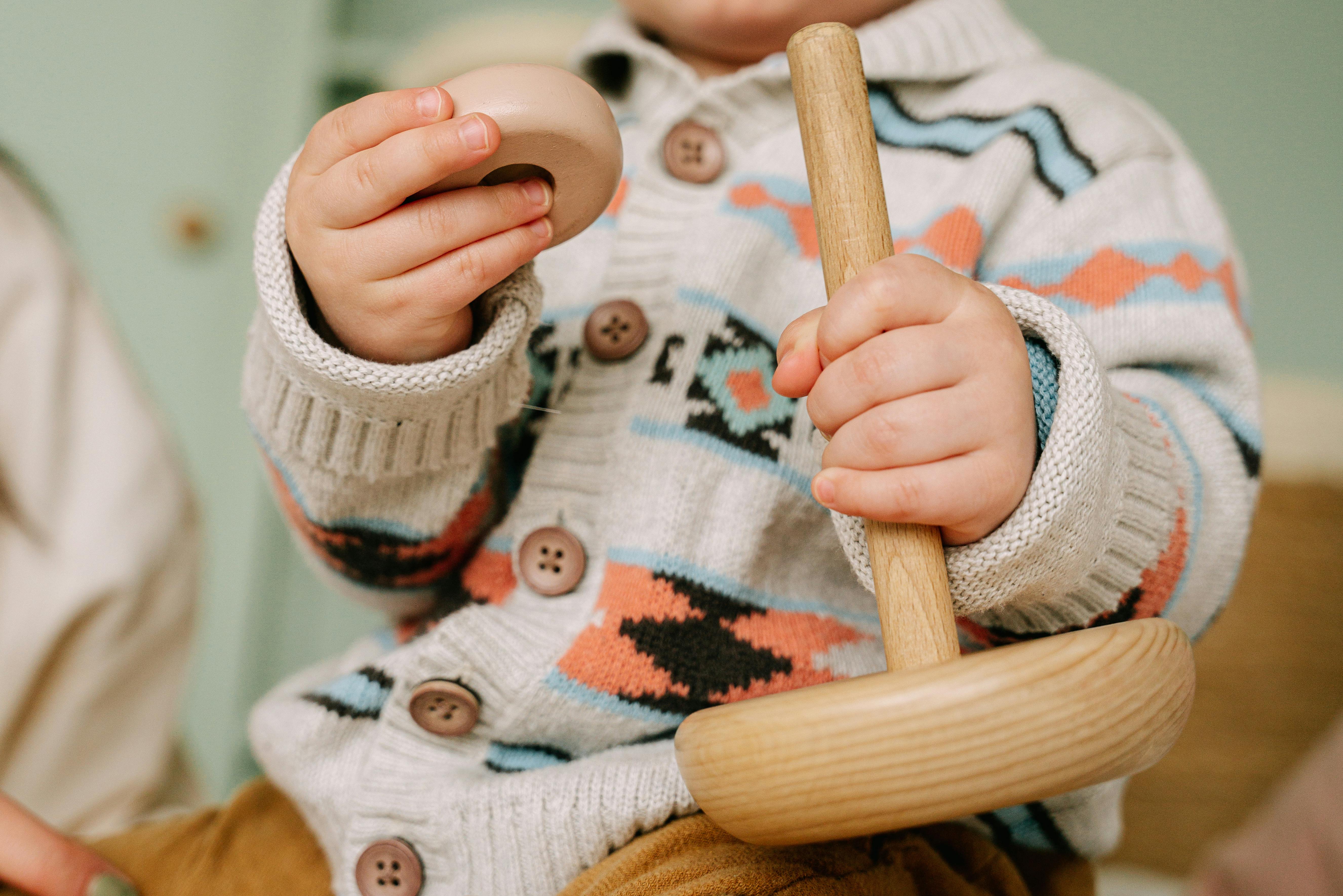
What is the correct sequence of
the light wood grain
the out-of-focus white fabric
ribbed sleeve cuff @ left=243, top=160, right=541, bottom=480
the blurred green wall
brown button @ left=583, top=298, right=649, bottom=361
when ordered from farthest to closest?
the blurred green wall < the out-of-focus white fabric < brown button @ left=583, top=298, right=649, bottom=361 < ribbed sleeve cuff @ left=243, top=160, right=541, bottom=480 < the light wood grain

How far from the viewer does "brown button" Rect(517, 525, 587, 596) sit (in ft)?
1.32

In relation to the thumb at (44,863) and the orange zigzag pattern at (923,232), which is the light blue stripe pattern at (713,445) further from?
the thumb at (44,863)

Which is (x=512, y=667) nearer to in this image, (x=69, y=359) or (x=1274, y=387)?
(x=69, y=359)

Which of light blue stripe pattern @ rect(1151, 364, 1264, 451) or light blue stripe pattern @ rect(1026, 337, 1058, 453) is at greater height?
light blue stripe pattern @ rect(1026, 337, 1058, 453)

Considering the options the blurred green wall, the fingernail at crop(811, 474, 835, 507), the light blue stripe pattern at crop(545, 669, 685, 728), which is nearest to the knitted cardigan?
the light blue stripe pattern at crop(545, 669, 685, 728)

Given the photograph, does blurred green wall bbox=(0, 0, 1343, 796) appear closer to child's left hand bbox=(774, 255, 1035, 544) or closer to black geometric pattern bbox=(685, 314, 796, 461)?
black geometric pattern bbox=(685, 314, 796, 461)

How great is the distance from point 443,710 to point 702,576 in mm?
125

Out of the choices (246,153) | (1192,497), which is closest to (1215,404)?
(1192,497)

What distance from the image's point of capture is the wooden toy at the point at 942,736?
0.21 m

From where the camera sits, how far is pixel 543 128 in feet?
0.88

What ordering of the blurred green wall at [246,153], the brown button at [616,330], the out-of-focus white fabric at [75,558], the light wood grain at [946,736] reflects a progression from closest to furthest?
the light wood grain at [946,736]
the brown button at [616,330]
the out-of-focus white fabric at [75,558]
the blurred green wall at [246,153]

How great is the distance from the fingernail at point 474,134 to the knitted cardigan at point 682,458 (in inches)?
3.1

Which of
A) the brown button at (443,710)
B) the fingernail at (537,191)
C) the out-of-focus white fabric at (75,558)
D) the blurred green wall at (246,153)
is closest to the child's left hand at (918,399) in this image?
the fingernail at (537,191)

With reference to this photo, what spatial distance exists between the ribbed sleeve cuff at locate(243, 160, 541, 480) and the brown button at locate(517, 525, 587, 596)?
47 millimetres
